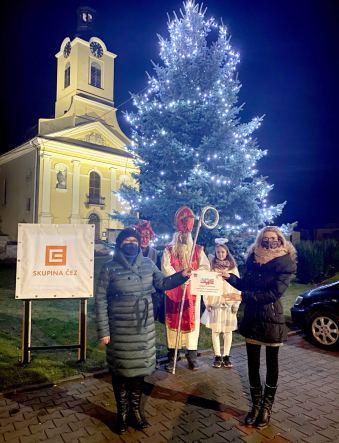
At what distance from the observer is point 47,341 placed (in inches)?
244

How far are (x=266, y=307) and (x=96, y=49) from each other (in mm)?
34773

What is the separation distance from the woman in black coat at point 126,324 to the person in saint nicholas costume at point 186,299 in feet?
5.25

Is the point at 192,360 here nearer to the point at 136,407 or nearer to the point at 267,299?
the point at 136,407

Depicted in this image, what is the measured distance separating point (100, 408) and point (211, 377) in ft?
5.30

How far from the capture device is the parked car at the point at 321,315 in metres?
6.14

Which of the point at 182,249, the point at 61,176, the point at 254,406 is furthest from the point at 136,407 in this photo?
the point at 61,176

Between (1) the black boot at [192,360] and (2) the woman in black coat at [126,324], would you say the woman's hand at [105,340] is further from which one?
(1) the black boot at [192,360]

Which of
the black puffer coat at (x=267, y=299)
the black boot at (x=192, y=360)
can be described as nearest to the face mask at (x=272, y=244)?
the black puffer coat at (x=267, y=299)

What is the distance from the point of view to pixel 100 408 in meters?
3.91

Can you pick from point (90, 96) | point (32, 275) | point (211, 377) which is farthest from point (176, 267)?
point (90, 96)

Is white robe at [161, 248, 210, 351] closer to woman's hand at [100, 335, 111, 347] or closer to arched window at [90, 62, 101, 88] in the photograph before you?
woman's hand at [100, 335, 111, 347]

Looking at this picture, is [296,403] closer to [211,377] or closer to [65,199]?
[211,377]

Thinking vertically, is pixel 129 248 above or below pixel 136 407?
above

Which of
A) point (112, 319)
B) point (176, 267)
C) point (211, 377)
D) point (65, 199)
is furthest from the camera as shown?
point (65, 199)
